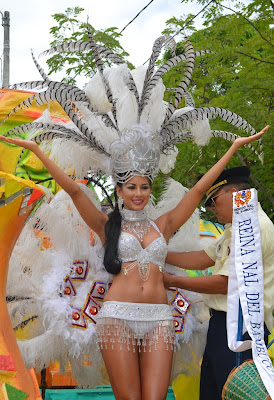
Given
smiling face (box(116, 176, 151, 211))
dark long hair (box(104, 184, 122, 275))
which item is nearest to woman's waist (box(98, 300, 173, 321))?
dark long hair (box(104, 184, 122, 275))

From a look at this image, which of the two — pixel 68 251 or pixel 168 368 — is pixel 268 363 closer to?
pixel 168 368

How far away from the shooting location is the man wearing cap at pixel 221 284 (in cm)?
334

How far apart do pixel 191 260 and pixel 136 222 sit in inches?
22.4

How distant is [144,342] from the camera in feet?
10.7

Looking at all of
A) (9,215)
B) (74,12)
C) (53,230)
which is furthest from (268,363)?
(74,12)

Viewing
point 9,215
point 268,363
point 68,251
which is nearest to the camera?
point 9,215

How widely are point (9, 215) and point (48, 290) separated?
124 cm

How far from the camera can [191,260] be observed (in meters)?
3.88

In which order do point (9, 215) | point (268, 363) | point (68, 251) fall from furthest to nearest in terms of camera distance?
1. point (68, 251)
2. point (268, 363)
3. point (9, 215)

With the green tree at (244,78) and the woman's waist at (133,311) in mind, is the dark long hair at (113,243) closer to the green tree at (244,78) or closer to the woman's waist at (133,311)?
the woman's waist at (133,311)

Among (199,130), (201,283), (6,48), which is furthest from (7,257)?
(6,48)

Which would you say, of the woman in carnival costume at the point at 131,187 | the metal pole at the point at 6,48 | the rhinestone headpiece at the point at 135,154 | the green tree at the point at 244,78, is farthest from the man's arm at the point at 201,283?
the metal pole at the point at 6,48

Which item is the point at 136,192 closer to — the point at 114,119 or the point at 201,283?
the point at 114,119

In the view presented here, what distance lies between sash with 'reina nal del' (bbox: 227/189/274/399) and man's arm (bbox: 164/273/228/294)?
392 millimetres
